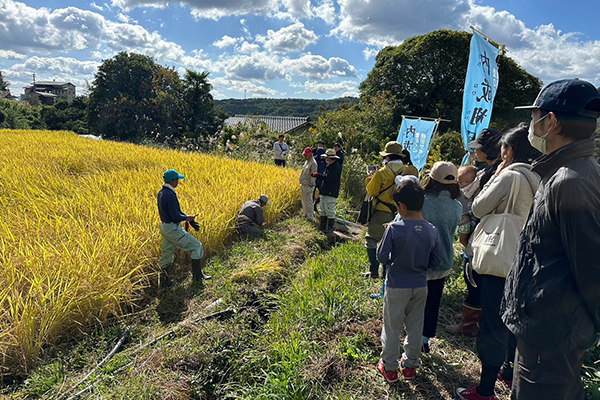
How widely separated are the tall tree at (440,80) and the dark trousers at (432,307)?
15.4 m

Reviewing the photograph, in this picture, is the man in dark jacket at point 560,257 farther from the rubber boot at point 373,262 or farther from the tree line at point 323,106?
the tree line at point 323,106

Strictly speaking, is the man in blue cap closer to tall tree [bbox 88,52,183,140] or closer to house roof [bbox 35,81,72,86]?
tall tree [bbox 88,52,183,140]

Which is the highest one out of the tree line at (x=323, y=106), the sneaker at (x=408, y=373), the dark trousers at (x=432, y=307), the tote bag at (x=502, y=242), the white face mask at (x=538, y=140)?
the tree line at (x=323, y=106)

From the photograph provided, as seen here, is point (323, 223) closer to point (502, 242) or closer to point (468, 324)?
point (468, 324)

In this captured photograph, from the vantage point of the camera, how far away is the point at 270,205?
5.95m

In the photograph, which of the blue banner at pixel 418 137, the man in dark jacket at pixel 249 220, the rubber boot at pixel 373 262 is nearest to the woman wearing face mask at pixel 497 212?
the rubber boot at pixel 373 262

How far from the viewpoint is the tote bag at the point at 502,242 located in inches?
75.4

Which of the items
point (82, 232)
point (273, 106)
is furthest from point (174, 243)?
point (273, 106)

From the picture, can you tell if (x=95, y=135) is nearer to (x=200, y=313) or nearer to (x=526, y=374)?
(x=200, y=313)

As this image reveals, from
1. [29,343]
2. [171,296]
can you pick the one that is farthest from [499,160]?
[29,343]

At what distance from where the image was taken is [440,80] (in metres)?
17.6

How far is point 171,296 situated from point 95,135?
18.9 metres

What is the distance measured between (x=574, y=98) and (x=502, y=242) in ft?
3.22

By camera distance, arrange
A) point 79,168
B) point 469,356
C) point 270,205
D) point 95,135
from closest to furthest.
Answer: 1. point 469,356
2. point 270,205
3. point 79,168
4. point 95,135
